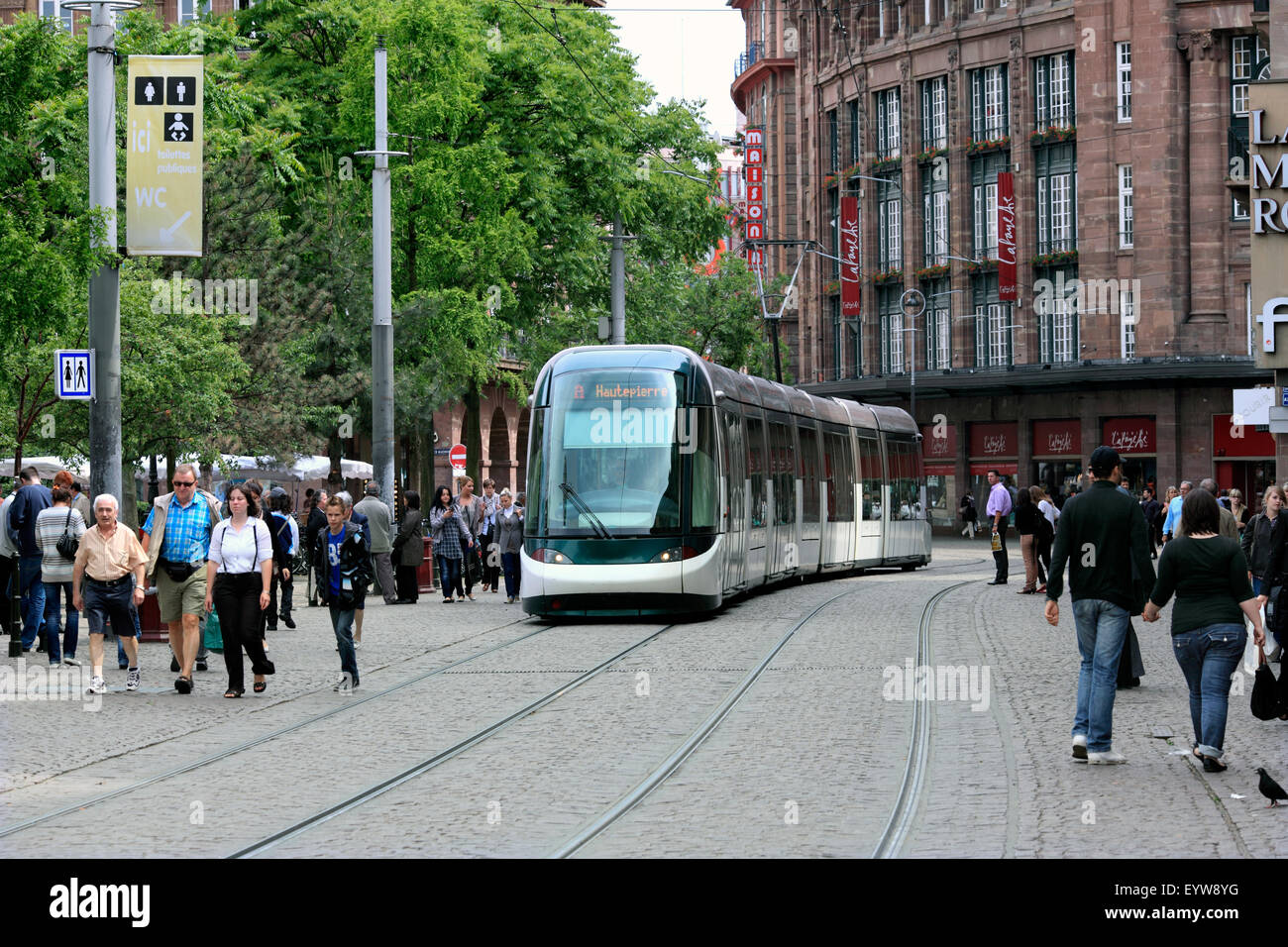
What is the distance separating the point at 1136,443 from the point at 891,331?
39.3 ft

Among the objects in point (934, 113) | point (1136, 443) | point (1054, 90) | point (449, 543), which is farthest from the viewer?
point (934, 113)

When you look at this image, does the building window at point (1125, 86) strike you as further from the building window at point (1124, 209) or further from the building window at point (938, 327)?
the building window at point (938, 327)

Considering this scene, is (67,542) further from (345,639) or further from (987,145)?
(987,145)

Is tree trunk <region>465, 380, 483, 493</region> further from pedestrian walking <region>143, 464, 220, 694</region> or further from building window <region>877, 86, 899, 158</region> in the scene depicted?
building window <region>877, 86, 899, 158</region>

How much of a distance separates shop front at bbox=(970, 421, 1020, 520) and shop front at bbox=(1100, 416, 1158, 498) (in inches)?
152

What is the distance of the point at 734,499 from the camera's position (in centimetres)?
2273

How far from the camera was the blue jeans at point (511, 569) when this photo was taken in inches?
1065

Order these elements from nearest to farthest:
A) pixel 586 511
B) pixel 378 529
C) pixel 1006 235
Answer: pixel 586 511, pixel 378 529, pixel 1006 235

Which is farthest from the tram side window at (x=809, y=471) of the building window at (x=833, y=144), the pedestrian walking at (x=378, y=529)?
the building window at (x=833, y=144)

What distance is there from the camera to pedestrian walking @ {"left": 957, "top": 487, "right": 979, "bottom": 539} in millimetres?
57750

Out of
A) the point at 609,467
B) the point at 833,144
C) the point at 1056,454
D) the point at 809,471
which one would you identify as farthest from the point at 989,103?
the point at 609,467

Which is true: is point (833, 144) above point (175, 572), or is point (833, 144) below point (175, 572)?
above
